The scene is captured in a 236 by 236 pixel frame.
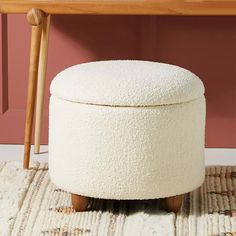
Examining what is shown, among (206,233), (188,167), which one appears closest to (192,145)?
(188,167)

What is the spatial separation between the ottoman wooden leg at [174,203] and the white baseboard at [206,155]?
50 centimetres

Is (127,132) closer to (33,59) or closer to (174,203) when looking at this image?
(174,203)

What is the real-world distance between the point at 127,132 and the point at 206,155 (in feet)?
2.46

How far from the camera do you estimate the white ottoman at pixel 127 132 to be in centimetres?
195

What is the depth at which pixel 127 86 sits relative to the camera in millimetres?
1961

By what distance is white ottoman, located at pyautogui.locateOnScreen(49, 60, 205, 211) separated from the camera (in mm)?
1951

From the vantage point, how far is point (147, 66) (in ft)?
7.00

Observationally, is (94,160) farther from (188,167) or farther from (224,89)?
(224,89)

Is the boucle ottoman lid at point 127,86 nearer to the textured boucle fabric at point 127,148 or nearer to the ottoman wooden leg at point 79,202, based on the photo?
the textured boucle fabric at point 127,148

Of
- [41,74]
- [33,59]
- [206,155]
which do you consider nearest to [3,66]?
[41,74]

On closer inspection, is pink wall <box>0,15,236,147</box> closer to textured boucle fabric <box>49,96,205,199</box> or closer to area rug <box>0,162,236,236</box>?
area rug <box>0,162,236,236</box>

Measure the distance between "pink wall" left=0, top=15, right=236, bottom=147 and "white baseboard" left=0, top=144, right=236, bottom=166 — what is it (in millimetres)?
89

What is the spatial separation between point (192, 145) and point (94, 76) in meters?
0.30

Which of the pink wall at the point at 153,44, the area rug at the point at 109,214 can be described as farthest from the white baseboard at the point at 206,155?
the area rug at the point at 109,214
